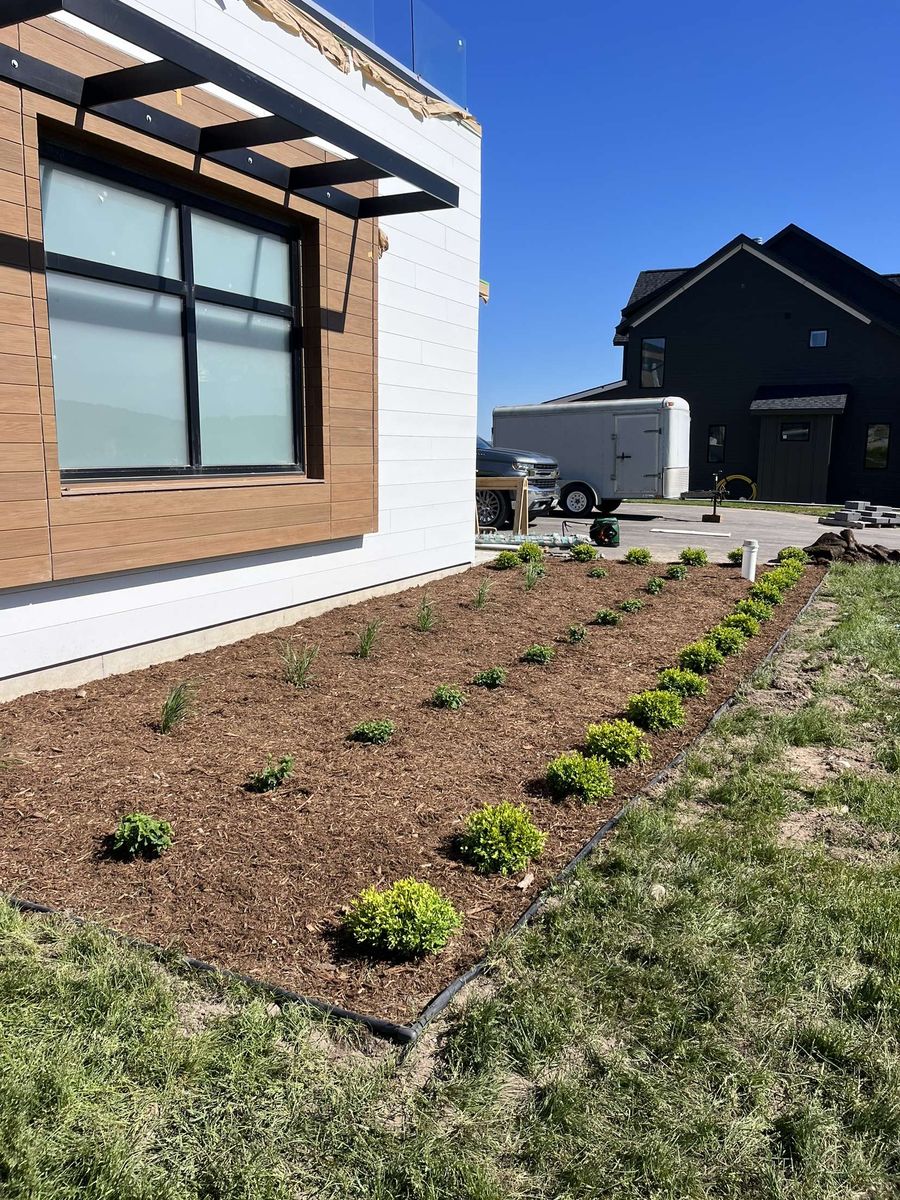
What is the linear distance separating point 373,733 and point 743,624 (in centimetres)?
395

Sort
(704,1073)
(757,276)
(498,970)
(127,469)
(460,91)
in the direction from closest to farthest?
(704,1073)
(498,970)
(127,469)
(460,91)
(757,276)

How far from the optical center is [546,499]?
53.1 ft

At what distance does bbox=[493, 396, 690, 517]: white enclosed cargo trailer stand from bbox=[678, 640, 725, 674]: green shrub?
12.0m

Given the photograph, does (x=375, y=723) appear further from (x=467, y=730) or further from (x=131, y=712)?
(x=131, y=712)

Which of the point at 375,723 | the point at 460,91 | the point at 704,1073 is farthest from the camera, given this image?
the point at 460,91

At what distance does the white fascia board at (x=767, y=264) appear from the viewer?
26.6 meters

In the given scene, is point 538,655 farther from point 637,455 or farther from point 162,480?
point 637,455

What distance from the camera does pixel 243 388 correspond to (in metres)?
6.14

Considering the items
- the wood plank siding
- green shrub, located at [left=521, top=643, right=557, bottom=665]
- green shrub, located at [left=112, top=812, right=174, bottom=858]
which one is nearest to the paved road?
the wood plank siding

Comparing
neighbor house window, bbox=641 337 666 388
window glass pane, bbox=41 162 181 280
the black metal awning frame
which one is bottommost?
window glass pane, bbox=41 162 181 280

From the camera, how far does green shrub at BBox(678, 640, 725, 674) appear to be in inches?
231

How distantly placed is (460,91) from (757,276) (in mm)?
22698

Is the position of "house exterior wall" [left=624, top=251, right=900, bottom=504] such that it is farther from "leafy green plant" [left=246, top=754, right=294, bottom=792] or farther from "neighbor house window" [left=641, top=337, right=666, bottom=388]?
"leafy green plant" [left=246, top=754, right=294, bottom=792]

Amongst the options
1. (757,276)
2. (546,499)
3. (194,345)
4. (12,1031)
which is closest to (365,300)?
(194,345)
